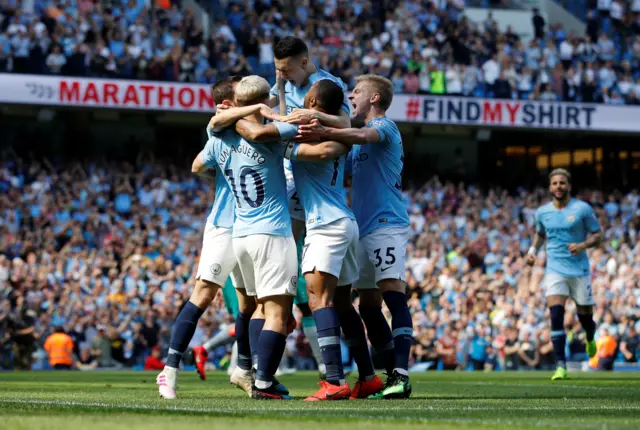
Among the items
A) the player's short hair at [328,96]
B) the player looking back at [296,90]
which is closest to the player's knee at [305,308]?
the player looking back at [296,90]

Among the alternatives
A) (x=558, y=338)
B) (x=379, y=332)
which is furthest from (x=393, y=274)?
(x=558, y=338)

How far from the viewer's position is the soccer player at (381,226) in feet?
27.7

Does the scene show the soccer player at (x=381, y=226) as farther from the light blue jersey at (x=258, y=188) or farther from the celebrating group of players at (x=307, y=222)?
the light blue jersey at (x=258, y=188)

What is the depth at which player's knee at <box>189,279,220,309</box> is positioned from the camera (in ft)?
27.3

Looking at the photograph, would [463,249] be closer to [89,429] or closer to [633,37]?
[633,37]

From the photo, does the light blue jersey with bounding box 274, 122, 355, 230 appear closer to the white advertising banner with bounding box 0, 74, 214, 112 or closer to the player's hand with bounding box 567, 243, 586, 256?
the player's hand with bounding box 567, 243, 586, 256

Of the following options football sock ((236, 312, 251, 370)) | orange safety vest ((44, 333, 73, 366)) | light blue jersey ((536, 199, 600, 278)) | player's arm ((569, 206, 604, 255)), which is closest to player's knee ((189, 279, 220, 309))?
football sock ((236, 312, 251, 370))

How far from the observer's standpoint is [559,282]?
13227mm

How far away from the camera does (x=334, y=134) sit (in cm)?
798

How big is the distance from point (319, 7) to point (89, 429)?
1009 inches

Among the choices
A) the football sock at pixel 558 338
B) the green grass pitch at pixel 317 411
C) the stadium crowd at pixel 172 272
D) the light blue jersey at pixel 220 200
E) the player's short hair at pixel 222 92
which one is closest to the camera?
the green grass pitch at pixel 317 411

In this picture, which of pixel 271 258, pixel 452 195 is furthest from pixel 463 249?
pixel 271 258

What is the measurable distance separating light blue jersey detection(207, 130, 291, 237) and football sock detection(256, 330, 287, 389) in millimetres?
690

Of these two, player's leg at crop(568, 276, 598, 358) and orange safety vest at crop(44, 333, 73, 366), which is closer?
player's leg at crop(568, 276, 598, 358)
